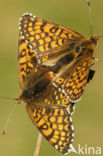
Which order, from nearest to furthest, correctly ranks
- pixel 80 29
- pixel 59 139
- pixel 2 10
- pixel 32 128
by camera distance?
pixel 59 139
pixel 32 128
pixel 80 29
pixel 2 10

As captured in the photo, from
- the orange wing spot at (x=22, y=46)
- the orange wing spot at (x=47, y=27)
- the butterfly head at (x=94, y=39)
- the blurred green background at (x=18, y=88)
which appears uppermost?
the orange wing spot at (x=47, y=27)

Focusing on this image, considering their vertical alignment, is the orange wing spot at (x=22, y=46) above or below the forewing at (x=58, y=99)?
above

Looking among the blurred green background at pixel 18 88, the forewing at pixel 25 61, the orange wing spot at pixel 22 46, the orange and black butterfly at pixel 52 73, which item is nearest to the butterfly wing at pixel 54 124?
the orange and black butterfly at pixel 52 73

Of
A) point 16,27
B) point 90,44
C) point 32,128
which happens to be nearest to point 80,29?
point 16,27

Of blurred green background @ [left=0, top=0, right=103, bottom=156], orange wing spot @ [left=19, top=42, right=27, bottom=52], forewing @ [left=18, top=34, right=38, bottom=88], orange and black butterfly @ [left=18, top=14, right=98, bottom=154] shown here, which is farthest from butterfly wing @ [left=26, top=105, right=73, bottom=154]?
blurred green background @ [left=0, top=0, right=103, bottom=156]

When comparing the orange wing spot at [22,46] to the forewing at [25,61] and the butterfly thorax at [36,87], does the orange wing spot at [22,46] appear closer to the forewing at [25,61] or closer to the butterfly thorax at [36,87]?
the forewing at [25,61]

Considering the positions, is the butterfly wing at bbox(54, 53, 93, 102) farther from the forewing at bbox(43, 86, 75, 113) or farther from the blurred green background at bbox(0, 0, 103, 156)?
the blurred green background at bbox(0, 0, 103, 156)

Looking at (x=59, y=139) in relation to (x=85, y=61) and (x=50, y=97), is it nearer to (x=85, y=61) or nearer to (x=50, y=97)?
(x=50, y=97)

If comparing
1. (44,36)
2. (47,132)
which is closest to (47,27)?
(44,36)
